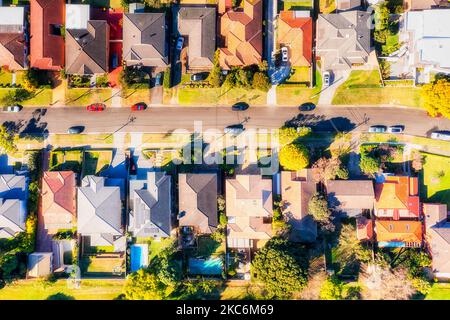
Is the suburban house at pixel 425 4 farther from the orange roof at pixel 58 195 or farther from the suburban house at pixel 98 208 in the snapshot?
the orange roof at pixel 58 195

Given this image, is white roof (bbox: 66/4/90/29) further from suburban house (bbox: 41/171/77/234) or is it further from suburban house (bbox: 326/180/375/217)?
suburban house (bbox: 326/180/375/217)

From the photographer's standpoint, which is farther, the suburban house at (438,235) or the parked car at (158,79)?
the parked car at (158,79)

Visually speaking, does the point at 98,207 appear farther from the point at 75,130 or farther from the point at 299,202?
the point at 299,202

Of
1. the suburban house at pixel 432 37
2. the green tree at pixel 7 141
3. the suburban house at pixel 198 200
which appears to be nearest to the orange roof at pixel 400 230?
the suburban house at pixel 432 37

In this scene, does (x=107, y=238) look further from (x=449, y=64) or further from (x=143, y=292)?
(x=449, y=64)

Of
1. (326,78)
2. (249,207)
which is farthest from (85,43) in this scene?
→ (326,78)

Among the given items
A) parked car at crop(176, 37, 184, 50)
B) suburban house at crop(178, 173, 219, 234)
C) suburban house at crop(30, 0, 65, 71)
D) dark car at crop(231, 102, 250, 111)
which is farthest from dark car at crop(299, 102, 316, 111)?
suburban house at crop(30, 0, 65, 71)
